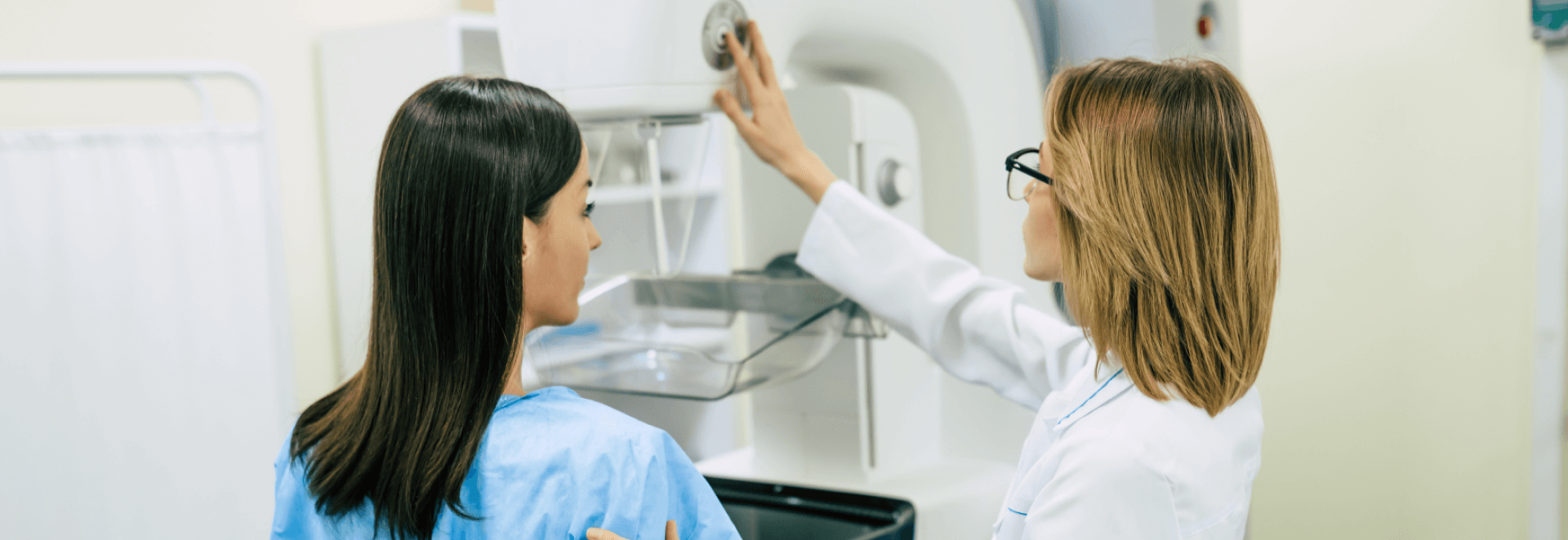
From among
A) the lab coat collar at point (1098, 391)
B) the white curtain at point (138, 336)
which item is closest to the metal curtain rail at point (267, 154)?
the white curtain at point (138, 336)

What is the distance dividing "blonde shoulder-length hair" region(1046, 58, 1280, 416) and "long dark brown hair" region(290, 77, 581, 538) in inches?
14.4

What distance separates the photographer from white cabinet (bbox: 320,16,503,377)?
2057mm

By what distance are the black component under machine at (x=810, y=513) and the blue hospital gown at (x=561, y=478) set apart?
209 millimetres

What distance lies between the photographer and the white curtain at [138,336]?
1502mm

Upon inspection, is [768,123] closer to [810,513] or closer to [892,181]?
[892,181]

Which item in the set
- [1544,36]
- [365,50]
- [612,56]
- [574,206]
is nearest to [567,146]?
[574,206]

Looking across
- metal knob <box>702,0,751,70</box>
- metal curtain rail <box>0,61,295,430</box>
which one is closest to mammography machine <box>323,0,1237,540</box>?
metal knob <box>702,0,751,70</box>

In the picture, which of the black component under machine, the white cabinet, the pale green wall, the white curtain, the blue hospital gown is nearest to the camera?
the blue hospital gown

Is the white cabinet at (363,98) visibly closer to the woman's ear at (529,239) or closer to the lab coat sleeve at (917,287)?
the lab coat sleeve at (917,287)

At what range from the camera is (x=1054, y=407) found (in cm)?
86

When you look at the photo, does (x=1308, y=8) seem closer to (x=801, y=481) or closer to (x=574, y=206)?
(x=801, y=481)

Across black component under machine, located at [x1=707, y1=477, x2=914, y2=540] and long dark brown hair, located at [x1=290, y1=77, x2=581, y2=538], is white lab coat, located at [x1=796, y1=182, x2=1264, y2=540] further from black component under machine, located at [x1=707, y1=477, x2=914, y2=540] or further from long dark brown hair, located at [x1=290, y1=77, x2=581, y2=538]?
long dark brown hair, located at [x1=290, y1=77, x2=581, y2=538]

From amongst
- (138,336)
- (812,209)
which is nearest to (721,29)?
(812,209)

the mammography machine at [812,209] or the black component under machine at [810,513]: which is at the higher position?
the mammography machine at [812,209]
